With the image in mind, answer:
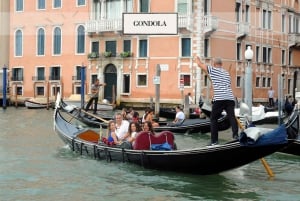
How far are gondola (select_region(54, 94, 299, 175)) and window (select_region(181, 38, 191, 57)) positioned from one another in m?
10.4

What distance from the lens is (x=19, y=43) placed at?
66.3 ft

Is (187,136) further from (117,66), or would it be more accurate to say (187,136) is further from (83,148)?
(117,66)

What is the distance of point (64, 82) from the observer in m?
19.0

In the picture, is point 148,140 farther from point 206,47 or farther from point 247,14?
point 247,14

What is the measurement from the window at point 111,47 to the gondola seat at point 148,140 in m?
12.1

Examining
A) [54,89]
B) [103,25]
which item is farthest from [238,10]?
[54,89]

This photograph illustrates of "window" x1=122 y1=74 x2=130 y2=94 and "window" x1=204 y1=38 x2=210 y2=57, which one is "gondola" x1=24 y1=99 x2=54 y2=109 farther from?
"window" x1=204 y1=38 x2=210 y2=57

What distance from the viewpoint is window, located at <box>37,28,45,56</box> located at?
19.6 m

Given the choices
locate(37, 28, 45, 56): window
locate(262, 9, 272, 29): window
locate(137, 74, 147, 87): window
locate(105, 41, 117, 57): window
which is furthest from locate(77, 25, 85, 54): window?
locate(262, 9, 272, 29): window

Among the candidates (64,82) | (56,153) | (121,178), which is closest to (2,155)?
(56,153)

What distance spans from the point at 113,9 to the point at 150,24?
11.5 meters

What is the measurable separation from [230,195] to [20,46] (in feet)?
53.1

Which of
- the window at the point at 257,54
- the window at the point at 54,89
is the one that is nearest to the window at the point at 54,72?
the window at the point at 54,89

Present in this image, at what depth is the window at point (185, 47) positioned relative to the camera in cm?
1677
